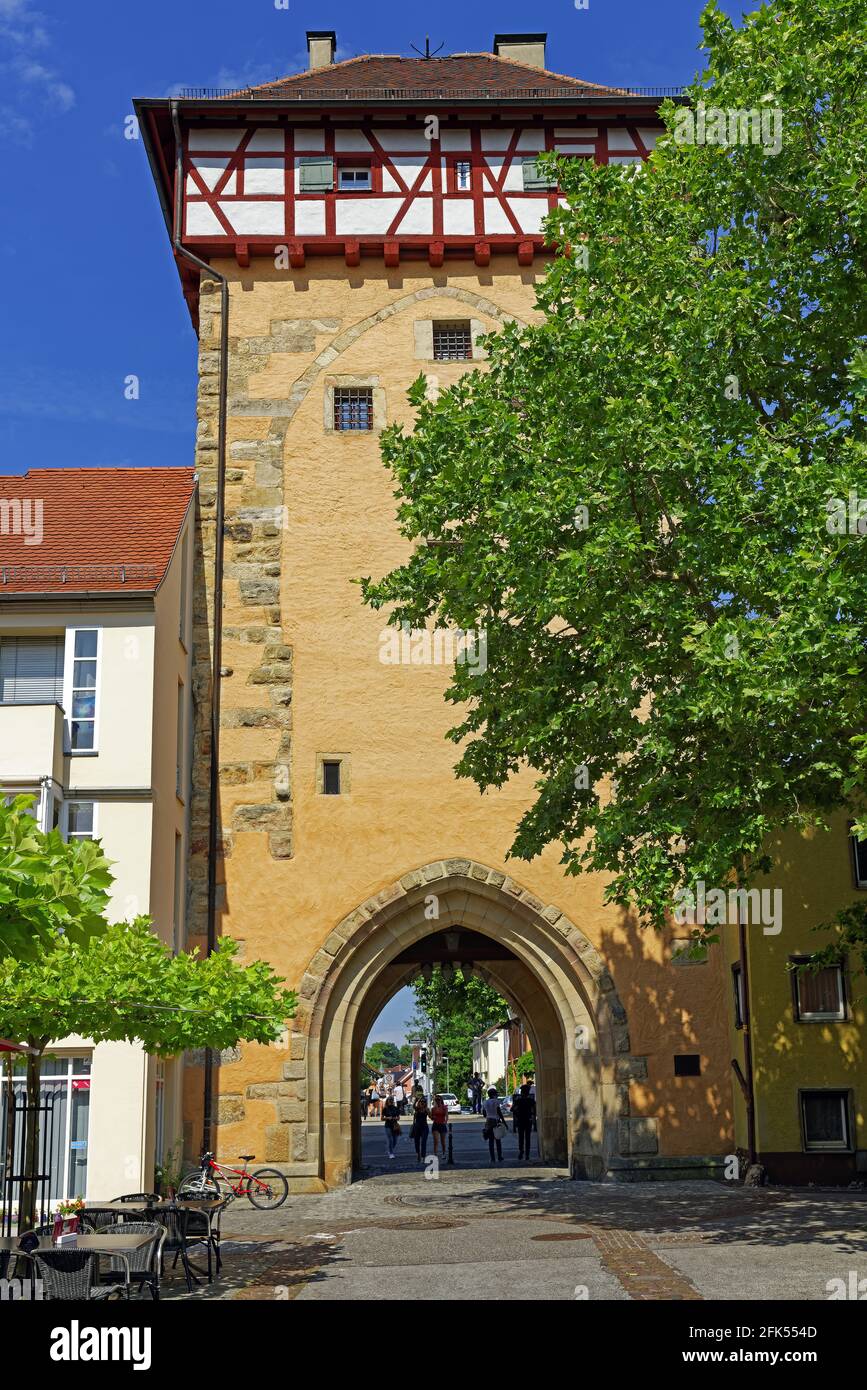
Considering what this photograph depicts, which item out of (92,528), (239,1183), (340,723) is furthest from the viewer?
(340,723)

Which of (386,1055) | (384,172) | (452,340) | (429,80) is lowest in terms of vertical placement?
(386,1055)

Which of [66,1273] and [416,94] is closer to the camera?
[66,1273]

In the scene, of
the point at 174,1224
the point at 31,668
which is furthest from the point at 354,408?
the point at 174,1224

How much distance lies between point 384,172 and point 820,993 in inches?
571

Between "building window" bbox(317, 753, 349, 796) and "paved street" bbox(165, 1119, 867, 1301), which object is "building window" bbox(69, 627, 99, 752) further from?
"paved street" bbox(165, 1119, 867, 1301)

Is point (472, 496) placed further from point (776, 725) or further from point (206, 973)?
point (206, 973)

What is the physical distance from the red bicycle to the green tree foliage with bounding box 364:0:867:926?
260 inches

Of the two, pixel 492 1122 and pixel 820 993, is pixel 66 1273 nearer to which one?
pixel 820 993

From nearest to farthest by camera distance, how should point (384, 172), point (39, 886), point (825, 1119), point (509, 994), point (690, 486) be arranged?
1. point (39, 886)
2. point (690, 486)
3. point (825, 1119)
4. point (384, 172)
5. point (509, 994)

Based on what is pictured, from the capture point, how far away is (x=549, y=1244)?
1372 cm

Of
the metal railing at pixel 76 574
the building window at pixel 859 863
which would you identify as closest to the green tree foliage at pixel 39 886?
the metal railing at pixel 76 574

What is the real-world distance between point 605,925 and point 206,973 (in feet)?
35.7
